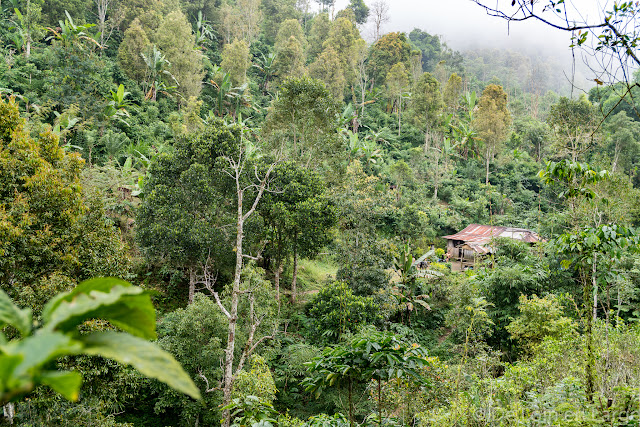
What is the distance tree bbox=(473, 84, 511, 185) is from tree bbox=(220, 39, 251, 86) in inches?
656

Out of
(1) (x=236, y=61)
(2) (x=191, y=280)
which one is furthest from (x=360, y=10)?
(2) (x=191, y=280)

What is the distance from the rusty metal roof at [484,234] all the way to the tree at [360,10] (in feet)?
101

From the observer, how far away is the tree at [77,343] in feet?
1.24

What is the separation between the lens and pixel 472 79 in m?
45.9

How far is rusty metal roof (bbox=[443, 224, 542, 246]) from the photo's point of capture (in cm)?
1769

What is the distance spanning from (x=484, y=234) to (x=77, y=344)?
820 inches

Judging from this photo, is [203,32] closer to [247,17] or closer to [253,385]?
[247,17]

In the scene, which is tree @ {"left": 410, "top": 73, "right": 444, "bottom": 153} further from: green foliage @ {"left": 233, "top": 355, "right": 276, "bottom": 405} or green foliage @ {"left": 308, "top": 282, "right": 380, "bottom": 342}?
green foliage @ {"left": 233, "top": 355, "right": 276, "bottom": 405}

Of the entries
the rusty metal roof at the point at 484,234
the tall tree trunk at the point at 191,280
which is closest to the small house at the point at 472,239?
the rusty metal roof at the point at 484,234

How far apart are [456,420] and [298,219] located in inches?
326

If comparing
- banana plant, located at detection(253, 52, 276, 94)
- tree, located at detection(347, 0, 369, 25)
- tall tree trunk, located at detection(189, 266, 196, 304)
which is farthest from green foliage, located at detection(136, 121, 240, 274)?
tree, located at detection(347, 0, 369, 25)

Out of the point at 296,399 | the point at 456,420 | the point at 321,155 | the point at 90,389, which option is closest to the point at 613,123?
the point at 321,155

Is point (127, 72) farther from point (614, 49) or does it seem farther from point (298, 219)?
point (614, 49)

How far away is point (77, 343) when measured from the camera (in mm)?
408
